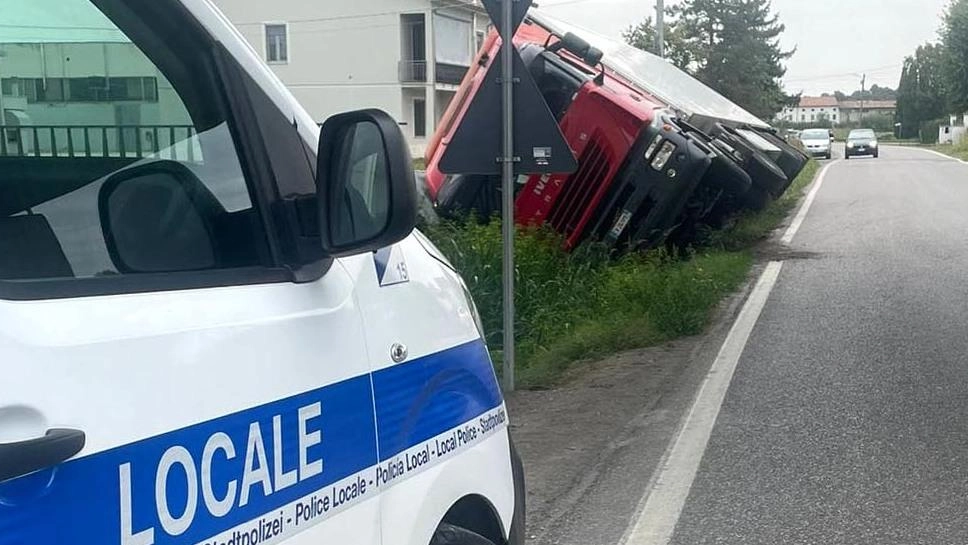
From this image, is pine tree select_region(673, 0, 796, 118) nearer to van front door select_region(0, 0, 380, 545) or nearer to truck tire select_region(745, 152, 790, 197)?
truck tire select_region(745, 152, 790, 197)

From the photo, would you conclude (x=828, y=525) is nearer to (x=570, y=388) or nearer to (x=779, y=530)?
(x=779, y=530)

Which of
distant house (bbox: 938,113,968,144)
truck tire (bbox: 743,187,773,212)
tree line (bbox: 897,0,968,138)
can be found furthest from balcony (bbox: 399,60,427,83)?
truck tire (bbox: 743,187,773,212)

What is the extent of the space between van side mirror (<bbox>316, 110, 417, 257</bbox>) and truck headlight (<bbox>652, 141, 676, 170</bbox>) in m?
9.38

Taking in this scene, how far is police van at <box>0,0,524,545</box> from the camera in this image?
1729mm

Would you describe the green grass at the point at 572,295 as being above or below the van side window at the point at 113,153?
below

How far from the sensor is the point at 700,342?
9133mm

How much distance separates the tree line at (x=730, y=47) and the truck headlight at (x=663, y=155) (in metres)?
47.4

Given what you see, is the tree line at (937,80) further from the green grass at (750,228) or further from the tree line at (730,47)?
the green grass at (750,228)

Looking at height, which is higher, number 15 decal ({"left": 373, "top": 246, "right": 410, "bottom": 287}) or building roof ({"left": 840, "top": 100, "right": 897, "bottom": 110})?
number 15 decal ({"left": 373, "top": 246, "right": 410, "bottom": 287})

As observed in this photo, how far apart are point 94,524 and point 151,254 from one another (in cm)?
65

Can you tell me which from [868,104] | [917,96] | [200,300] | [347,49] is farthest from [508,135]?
[868,104]

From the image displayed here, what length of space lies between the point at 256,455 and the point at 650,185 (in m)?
9.74

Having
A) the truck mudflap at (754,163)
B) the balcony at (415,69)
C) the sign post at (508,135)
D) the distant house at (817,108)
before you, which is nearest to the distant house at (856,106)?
the distant house at (817,108)

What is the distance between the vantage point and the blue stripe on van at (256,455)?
1626 mm
